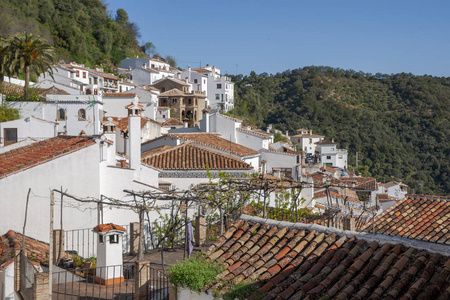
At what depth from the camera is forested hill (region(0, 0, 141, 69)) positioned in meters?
68.7

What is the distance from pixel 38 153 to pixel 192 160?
908cm

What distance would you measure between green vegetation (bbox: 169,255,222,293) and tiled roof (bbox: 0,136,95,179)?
7.73 metres

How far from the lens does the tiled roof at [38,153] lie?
14352 millimetres

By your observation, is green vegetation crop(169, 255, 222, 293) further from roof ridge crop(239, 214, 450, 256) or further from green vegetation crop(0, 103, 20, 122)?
green vegetation crop(0, 103, 20, 122)

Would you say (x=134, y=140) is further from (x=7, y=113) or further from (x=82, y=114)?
(x=82, y=114)

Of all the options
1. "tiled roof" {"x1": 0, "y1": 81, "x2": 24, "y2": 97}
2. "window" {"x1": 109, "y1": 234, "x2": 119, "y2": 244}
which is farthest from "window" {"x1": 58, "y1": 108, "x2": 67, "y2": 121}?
"window" {"x1": 109, "y1": 234, "x2": 119, "y2": 244}

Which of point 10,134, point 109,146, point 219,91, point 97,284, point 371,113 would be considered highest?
point 219,91

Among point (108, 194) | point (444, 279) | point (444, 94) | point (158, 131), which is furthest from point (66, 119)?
point (444, 94)

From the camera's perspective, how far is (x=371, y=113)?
98312 mm

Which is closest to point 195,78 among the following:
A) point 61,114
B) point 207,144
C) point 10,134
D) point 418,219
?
point 61,114

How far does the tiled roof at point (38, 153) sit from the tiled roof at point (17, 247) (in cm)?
174

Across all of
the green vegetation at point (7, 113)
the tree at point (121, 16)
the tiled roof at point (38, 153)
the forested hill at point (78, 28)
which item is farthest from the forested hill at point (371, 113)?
the tiled roof at point (38, 153)

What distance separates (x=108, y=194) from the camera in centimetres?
1595

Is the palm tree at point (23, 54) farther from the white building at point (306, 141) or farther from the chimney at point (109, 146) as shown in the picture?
the white building at point (306, 141)
